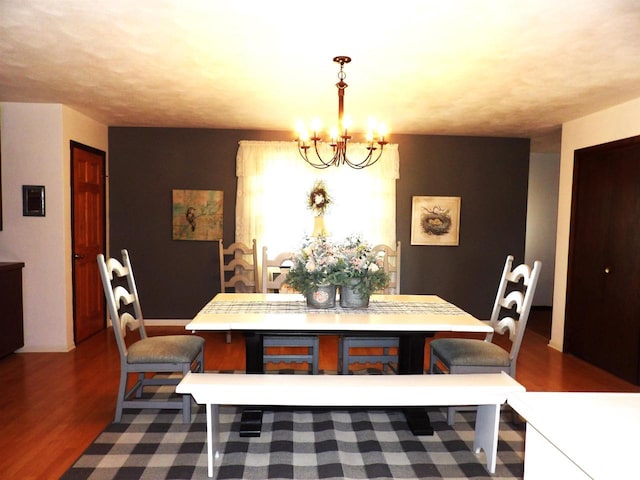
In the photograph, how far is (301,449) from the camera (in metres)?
2.63

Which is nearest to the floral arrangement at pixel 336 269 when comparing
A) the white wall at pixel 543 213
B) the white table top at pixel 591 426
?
the white table top at pixel 591 426

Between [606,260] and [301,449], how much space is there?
10.9ft

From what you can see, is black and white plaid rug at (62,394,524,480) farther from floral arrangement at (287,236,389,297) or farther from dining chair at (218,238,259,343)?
dining chair at (218,238,259,343)

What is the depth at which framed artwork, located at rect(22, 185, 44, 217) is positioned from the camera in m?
4.34

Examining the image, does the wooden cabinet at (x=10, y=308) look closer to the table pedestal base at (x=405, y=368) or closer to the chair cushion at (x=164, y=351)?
the chair cushion at (x=164, y=351)

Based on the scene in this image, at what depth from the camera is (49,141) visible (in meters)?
4.31

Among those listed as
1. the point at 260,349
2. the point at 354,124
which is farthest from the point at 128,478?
the point at 354,124

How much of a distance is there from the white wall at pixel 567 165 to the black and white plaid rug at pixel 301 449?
2202 millimetres

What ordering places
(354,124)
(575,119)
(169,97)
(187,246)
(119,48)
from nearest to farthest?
(119,48) < (169,97) < (575,119) < (354,124) < (187,246)

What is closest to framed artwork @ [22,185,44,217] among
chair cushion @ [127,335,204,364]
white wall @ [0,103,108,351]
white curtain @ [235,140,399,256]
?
white wall @ [0,103,108,351]

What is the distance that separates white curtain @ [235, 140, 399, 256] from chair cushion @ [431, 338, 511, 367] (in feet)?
8.28

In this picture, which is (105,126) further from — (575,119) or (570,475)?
(570,475)

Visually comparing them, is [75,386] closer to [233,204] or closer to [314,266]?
[314,266]

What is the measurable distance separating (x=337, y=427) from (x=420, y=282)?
313cm
